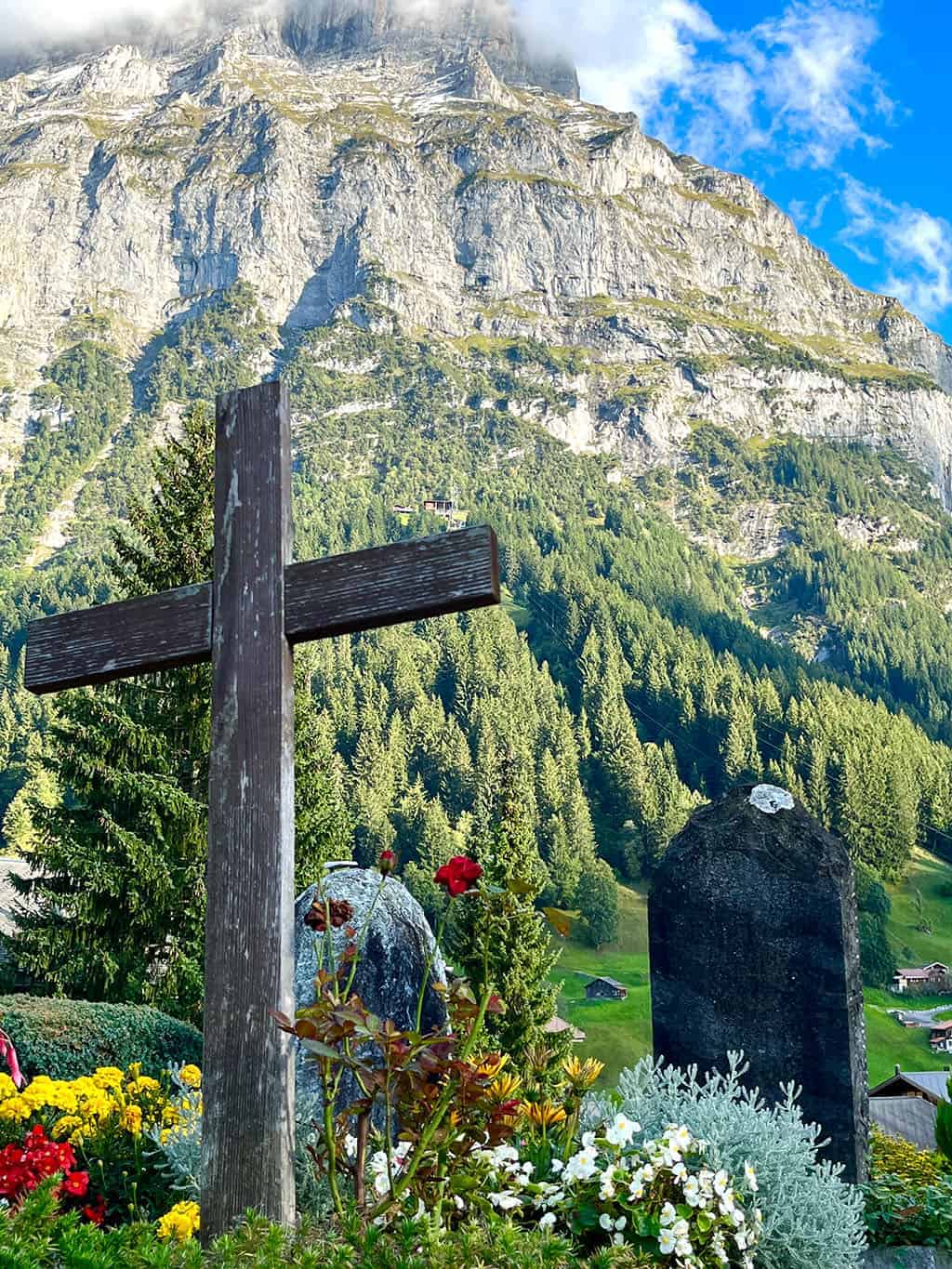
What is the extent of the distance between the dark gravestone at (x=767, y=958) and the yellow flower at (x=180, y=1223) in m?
3.98

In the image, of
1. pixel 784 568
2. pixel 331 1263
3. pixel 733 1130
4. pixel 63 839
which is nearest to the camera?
pixel 331 1263

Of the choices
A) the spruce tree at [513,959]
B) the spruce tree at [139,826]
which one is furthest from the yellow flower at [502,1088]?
the spruce tree at [513,959]

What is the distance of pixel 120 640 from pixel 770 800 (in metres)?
4.66

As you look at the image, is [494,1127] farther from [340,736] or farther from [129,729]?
[340,736]

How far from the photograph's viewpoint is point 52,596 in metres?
118

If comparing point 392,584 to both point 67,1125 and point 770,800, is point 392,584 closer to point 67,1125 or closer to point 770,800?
point 67,1125

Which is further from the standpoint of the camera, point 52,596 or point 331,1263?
point 52,596

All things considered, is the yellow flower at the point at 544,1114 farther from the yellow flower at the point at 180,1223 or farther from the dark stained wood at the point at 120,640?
the dark stained wood at the point at 120,640

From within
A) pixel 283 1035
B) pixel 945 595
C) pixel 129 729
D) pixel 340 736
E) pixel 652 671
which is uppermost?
pixel 945 595

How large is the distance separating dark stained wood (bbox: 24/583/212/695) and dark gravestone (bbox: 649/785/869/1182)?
417 cm

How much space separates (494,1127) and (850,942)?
4.24 m

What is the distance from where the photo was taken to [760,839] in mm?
6949

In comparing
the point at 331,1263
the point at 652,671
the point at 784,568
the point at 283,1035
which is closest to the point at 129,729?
the point at 283,1035

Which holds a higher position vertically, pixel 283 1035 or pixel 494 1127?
pixel 283 1035
